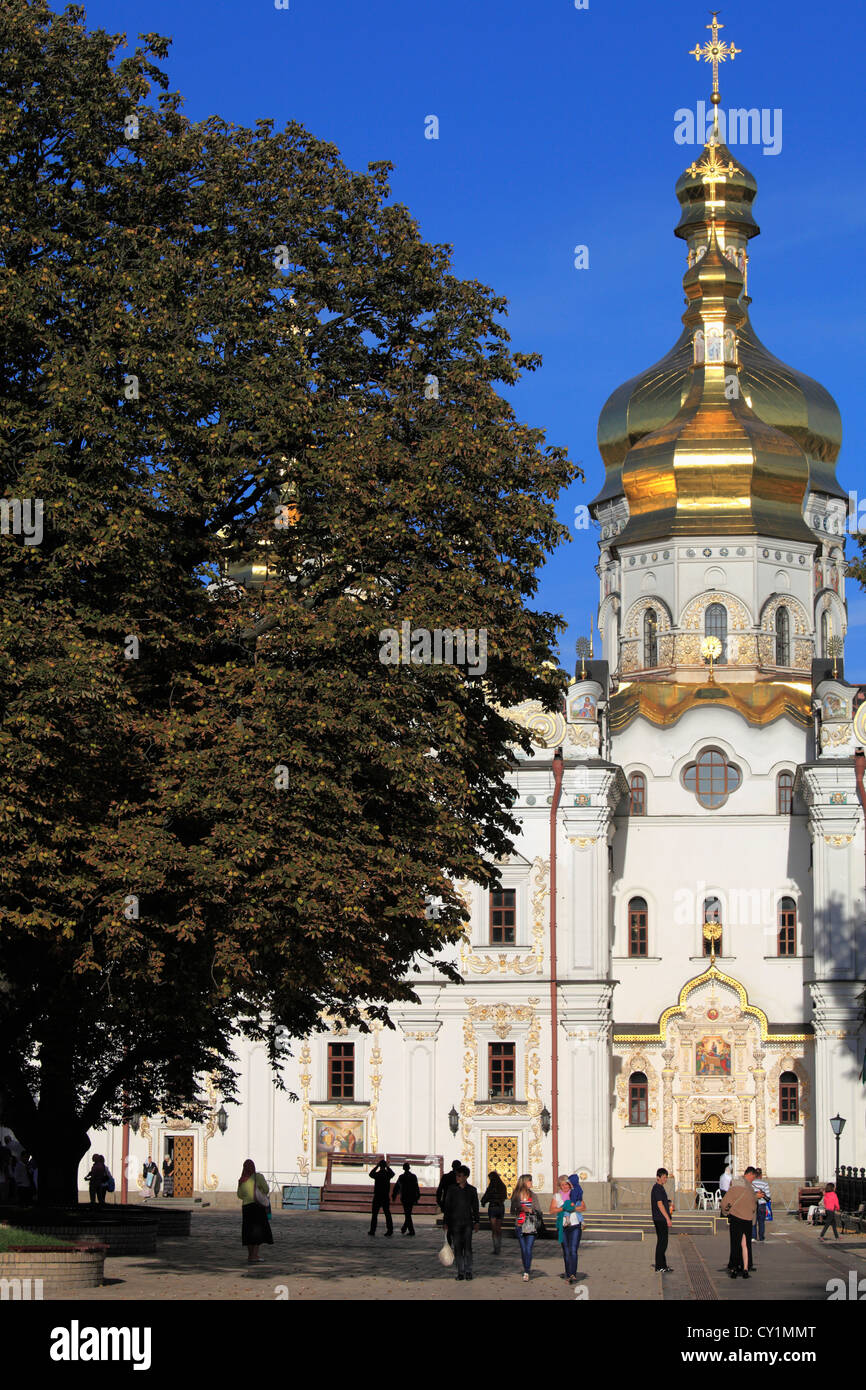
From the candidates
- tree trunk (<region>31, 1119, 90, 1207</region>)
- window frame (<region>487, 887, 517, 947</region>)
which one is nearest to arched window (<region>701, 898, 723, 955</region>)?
window frame (<region>487, 887, 517, 947</region>)

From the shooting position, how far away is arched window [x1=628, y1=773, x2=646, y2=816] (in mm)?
53531

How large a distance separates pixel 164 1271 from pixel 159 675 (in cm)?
652

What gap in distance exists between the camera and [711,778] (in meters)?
53.5

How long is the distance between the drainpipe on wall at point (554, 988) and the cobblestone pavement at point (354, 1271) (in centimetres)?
1373

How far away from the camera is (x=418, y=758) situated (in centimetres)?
2048

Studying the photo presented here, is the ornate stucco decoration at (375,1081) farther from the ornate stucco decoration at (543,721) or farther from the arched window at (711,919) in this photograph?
the arched window at (711,919)

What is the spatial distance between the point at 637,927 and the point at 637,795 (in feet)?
11.0

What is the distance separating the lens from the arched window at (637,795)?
53.5 metres

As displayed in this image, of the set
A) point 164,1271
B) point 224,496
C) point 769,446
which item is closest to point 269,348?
point 224,496

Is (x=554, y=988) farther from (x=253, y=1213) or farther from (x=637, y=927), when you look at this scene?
(x=253, y=1213)

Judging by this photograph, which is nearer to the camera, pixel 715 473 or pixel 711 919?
pixel 711 919

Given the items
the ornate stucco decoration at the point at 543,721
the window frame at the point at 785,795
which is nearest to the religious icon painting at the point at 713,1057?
the window frame at the point at 785,795

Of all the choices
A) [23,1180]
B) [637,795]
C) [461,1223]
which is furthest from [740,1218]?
[637,795]
